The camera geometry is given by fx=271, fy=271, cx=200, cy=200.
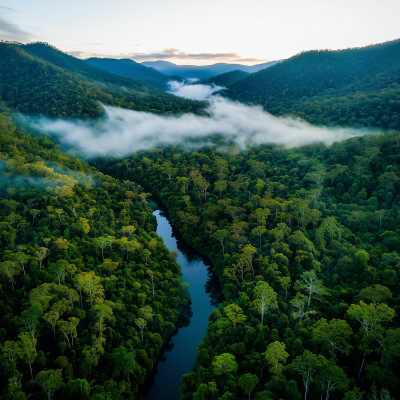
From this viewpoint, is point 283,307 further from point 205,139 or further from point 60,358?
point 205,139

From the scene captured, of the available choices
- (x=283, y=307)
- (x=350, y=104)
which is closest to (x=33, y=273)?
(x=283, y=307)

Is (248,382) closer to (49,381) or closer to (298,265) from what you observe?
(49,381)

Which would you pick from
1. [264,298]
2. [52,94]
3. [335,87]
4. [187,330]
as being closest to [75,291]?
[187,330]

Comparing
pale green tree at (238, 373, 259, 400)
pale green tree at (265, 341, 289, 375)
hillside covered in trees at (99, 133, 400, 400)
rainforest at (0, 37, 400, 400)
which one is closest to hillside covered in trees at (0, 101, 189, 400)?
rainforest at (0, 37, 400, 400)

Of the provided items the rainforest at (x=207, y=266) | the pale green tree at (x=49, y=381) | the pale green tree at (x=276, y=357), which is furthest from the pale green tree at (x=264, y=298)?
the pale green tree at (x=49, y=381)

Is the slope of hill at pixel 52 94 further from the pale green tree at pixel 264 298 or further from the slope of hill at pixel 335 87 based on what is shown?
the pale green tree at pixel 264 298

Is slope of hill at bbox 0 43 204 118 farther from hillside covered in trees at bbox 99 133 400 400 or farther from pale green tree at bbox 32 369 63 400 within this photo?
pale green tree at bbox 32 369 63 400
